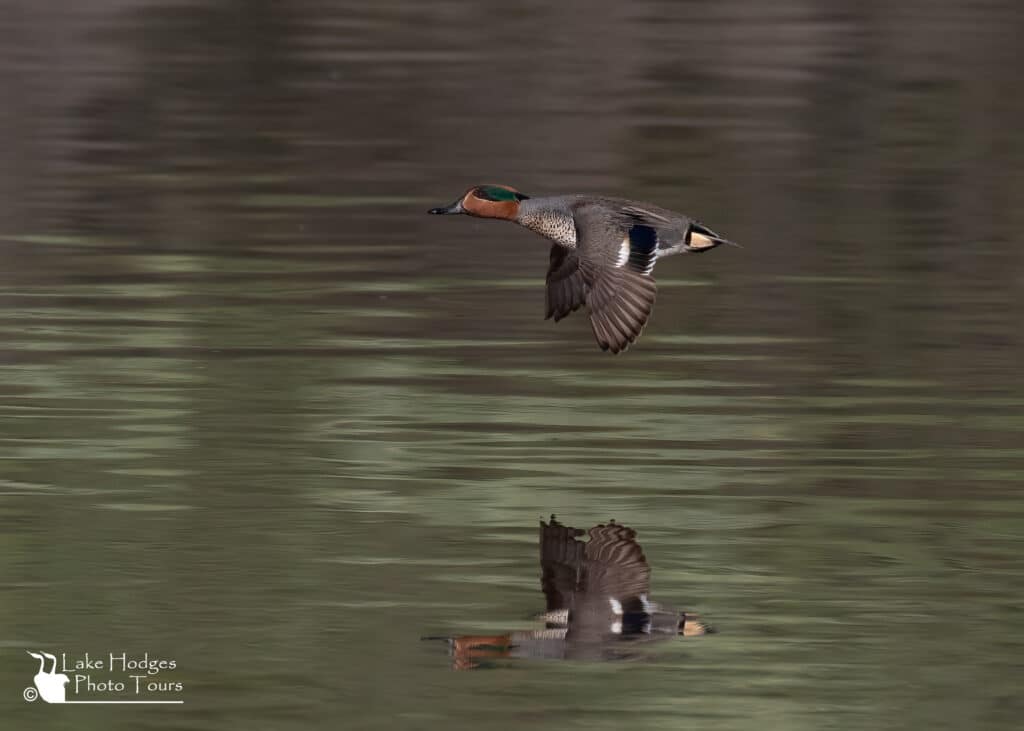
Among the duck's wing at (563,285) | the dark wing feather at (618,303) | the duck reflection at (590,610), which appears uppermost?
the duck's wing at (563,285)

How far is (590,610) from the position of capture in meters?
7.54

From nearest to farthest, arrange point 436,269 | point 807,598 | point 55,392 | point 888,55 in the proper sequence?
1. point 807,598
2. point 55,392
3. point 436,269
4. point 888,55

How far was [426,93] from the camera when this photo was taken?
73.7 ft

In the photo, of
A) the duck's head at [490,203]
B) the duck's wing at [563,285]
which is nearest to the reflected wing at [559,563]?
the duck's wing at [563,285]

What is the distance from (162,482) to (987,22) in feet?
71.4

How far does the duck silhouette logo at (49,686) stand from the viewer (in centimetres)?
677

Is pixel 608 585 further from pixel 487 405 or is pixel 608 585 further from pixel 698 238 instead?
Answer: pixel 698 238

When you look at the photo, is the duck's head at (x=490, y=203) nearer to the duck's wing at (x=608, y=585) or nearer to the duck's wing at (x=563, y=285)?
the duck's wing at (x=563, y=285)

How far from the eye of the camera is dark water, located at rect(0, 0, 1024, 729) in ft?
22.9

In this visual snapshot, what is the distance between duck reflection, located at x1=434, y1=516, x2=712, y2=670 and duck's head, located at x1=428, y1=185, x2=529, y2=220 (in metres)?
2.43

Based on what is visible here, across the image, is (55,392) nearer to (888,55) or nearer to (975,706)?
(975,706)

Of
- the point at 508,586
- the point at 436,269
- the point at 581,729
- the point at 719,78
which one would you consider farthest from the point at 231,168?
the point at 581,729

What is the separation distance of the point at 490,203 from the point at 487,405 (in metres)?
0.86

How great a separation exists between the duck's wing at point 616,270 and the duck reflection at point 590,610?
158 centimetres
